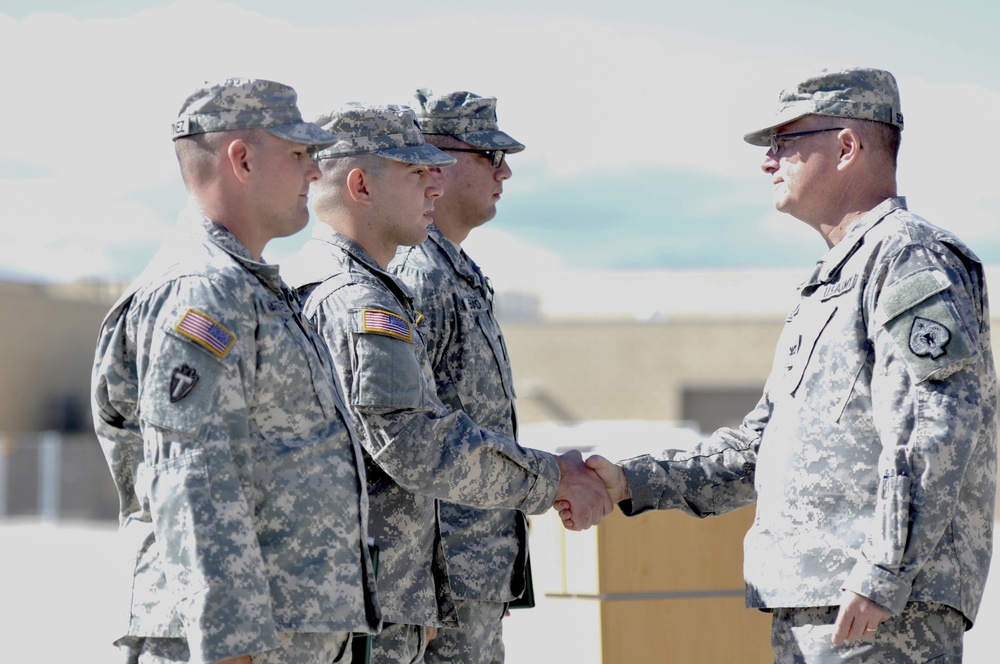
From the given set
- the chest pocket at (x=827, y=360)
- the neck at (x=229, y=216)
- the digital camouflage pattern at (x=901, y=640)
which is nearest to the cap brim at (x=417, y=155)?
the neck at (x=229, y=216)

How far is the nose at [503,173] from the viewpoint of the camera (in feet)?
16.4

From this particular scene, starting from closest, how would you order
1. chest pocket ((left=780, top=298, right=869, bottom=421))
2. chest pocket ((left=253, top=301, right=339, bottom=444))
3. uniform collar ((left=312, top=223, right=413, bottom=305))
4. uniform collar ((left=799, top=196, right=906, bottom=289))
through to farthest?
chest pocket ((left=253, top=301, right=339, bottom=444)) < chest pocket ((left=780, top=298, right=869, bottom=421)) < uniform collar ((left=799, top=196, right=906, bottom=289)) < uniform collar ((left=312, top=223, right=413, bottom=305))

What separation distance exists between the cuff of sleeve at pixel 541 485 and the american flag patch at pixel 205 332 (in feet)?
4.59

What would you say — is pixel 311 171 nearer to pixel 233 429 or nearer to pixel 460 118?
pixel 233 429

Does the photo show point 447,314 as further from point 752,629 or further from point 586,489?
point 752,629

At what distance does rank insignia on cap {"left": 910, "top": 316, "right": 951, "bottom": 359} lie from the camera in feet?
11.4

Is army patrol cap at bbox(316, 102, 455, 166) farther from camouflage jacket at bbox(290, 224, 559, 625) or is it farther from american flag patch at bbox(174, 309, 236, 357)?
american flag patch at bbox(174, 309, 236, 357)

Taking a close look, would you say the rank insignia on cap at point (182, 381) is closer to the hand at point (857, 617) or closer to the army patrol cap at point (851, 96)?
the hand at point (857, 617)

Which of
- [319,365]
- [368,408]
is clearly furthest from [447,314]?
[319,365]

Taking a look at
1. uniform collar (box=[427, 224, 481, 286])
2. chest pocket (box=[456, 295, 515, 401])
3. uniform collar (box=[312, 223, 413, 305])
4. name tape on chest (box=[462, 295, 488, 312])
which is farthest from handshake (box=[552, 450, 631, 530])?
uniform collar (box=[312, 223, 413, 305])

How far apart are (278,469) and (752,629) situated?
2.56 metres

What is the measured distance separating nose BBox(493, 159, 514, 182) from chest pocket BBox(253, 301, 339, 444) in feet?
5.98

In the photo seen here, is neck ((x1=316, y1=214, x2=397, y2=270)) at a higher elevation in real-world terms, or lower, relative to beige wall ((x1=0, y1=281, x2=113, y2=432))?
lower

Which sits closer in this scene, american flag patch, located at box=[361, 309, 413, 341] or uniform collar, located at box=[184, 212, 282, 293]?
uniform collar, located at box=[184, 212, 282, 293]
